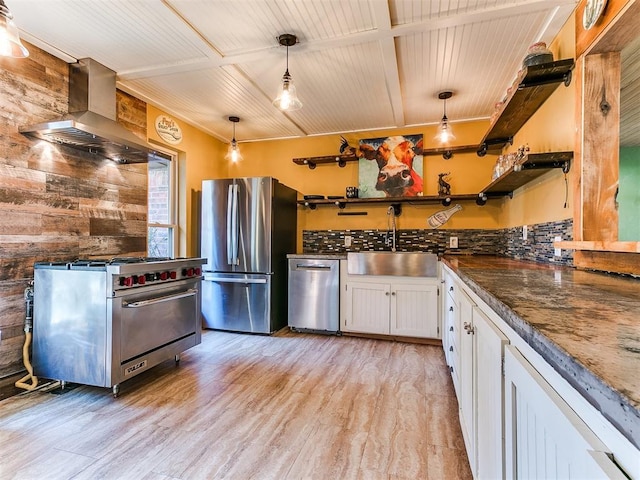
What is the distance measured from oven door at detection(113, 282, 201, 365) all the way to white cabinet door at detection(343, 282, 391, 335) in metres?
1.56

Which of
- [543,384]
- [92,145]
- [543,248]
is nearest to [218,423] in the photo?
[543,384]

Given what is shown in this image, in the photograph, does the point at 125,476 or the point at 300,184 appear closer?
the point at 125,476

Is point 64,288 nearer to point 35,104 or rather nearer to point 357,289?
point 35,104

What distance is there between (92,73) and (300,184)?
246 cm

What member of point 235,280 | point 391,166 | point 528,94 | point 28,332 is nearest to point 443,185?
point 391,166

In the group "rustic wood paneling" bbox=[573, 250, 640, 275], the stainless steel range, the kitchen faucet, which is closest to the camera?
"rustic wood paneling" bbox=[573, 250, 640, 275]

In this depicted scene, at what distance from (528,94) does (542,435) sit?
2281 millimetres

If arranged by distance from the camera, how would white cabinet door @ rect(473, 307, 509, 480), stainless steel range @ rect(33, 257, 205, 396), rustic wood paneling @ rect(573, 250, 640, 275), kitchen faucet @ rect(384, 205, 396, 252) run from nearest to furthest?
white cabinet door @ rect(473, 307, 509, 480) < rustic wood paneling @ rect(573, 250, 640, 275) < stainless steel range @ rect(33, 257, 205, 396) < kitchen faucet @ rect(384, 205, 396, 252)

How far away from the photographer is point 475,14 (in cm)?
199

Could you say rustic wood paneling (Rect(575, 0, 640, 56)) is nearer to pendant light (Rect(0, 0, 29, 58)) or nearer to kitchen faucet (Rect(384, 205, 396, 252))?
kitchen faucet (Rect(384, 205, 396, 252))

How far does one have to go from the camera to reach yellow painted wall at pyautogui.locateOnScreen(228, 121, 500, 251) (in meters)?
3.76

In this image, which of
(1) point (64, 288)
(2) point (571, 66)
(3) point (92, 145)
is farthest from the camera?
(3) point (92, 145)

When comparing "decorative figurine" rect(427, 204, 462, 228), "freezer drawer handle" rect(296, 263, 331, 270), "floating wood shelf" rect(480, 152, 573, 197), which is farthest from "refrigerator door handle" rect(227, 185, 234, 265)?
"floating wood shelf" rect(480, 152, 573, 197)

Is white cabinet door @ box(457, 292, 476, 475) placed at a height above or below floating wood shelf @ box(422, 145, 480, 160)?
below
